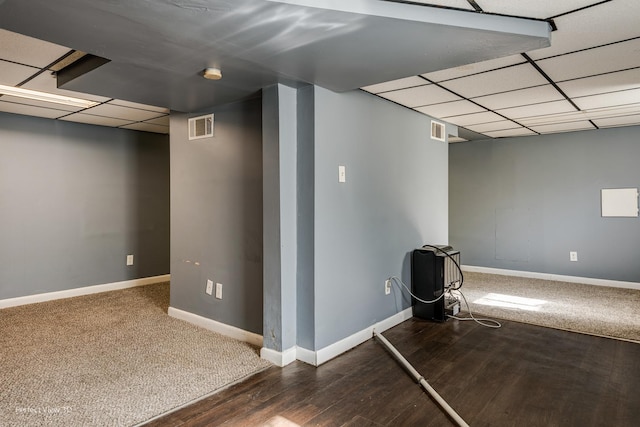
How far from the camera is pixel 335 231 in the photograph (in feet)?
9.96

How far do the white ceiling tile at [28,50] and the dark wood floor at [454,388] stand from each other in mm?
2355

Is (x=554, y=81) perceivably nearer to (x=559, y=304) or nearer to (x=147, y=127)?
(x=559, y=304)

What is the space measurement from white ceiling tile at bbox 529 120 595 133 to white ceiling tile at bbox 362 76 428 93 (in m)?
2.73

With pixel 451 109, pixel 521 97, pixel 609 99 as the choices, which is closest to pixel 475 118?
pixel 451 109

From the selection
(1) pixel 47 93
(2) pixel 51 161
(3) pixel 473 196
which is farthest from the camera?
(3) pixel 473 196

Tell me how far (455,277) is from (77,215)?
14.9ft

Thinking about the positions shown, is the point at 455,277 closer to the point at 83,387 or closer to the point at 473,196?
the point at 473,196

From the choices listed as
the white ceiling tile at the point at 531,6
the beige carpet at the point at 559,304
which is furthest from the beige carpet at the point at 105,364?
the beige carpet at the point at 559,304

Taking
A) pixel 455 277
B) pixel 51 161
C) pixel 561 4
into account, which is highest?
pixel 561 4

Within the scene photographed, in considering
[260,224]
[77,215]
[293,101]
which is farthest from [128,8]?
[77,215]

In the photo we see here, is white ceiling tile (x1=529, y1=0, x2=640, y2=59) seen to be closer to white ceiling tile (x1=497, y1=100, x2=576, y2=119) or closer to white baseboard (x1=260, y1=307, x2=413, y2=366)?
white ceiling tile (x1=497, y1=100, x2=576, y2=119)

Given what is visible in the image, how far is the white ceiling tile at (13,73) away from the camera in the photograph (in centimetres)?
284

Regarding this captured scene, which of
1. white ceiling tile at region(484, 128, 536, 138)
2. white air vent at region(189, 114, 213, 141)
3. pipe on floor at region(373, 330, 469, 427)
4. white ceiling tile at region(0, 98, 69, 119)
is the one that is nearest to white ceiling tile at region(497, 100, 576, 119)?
white ceiling tile at region(484, 128, 536, 138)

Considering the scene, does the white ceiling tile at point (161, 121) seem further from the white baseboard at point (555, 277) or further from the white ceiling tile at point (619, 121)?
the white ceiling tile at point (619, 121)
